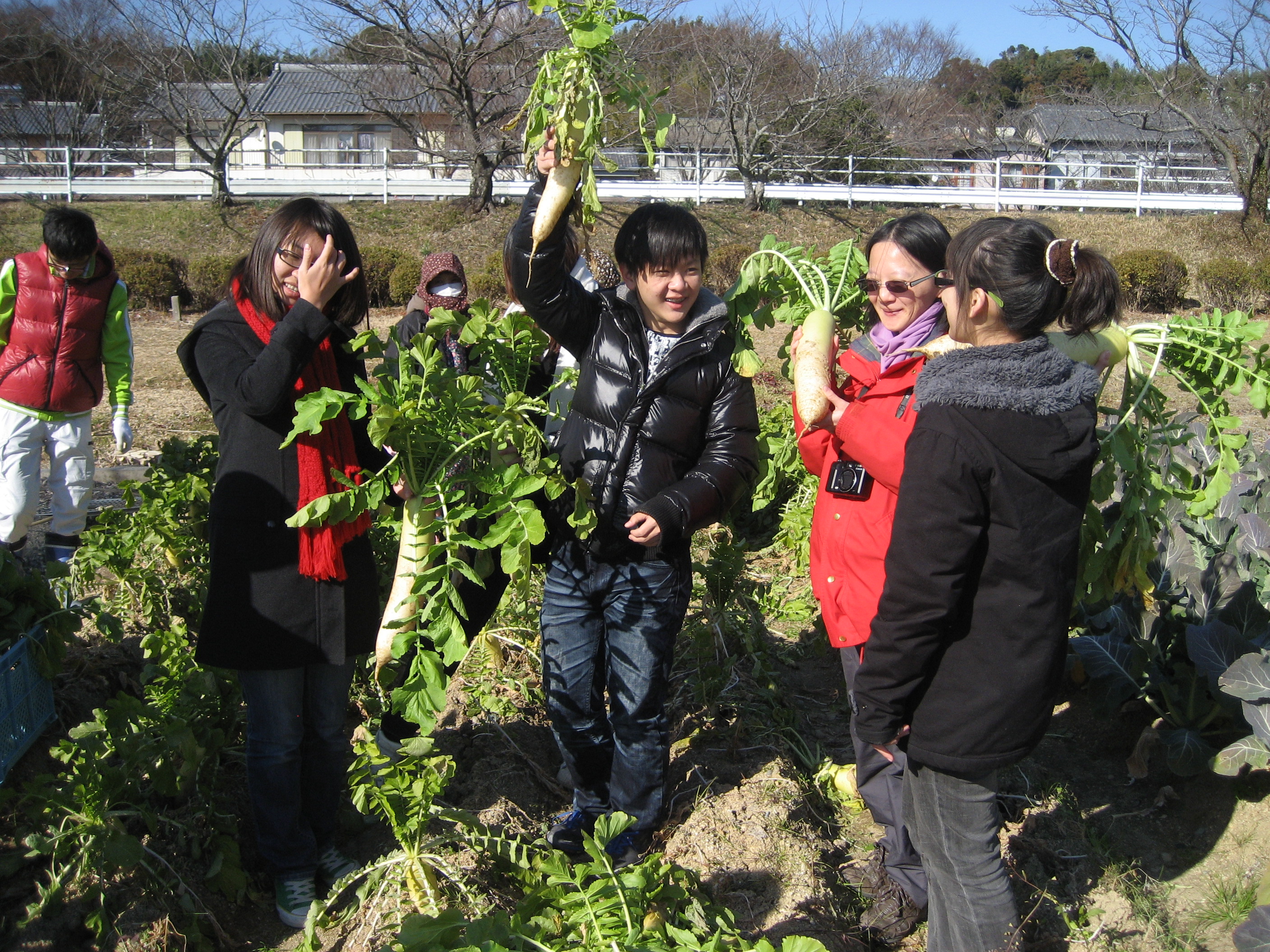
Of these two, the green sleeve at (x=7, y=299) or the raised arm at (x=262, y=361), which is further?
the green sleeve at (x=7, y=299)

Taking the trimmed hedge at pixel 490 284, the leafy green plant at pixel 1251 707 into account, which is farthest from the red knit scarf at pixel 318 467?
the trimmed hedge at pixel 490 284

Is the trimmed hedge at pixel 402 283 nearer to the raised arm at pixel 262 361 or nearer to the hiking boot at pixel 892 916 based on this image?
the raised arm at pixel 262 361

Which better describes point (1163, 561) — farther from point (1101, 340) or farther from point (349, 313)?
point (349, 313)

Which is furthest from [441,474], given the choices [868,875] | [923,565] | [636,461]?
[868,875]

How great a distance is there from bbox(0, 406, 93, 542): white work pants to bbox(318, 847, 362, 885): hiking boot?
2.69 meters

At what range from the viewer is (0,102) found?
27453 mm

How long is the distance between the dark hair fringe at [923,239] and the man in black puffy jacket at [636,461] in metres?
0.48

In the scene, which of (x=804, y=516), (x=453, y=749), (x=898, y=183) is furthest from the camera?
(x=898, y=183)

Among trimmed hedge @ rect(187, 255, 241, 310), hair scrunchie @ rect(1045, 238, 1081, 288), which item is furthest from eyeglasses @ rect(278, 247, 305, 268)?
trimmed hedge @ rect(187, 255, 241, 310)

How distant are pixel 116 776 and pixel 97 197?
23142mm

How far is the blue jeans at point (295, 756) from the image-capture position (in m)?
2.39

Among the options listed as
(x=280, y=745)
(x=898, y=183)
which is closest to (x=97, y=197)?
(x=898, y=183)

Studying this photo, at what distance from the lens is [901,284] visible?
7.76ft

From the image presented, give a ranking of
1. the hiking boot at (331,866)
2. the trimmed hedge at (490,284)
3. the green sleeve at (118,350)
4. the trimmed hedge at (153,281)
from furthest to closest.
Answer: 1. the trimmed hedge at (153,281)
2. the trimmed hedge at (490,284)
3. the green sleeve at (118,350)
4. the hiking boot at (331,866)
